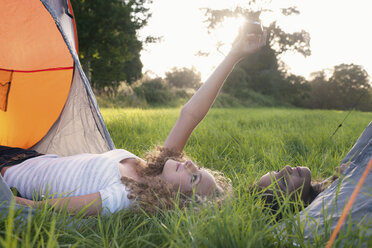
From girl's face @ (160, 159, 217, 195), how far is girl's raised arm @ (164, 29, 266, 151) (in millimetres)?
269

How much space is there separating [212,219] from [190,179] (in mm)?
424

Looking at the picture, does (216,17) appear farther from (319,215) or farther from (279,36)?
(319,215)

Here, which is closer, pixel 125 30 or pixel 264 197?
pixel 264 197

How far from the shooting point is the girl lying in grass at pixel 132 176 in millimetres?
1226

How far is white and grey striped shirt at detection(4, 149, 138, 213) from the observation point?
128cm

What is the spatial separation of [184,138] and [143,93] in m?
9.42

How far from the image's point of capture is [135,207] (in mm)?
1247

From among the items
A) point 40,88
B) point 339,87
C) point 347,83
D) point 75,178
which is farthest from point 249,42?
point 339,87

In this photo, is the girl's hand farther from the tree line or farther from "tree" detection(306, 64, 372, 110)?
"tree" detection(306, 64, 372, 110)

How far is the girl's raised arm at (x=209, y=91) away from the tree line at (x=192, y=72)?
4.02ft

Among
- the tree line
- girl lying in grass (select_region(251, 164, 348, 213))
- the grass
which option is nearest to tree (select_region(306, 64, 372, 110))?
Result: the tree line

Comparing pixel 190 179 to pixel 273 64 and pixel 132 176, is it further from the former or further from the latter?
pixel 273 64

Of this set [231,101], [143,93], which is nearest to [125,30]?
[143,93]

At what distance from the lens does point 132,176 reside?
4.91 ft
